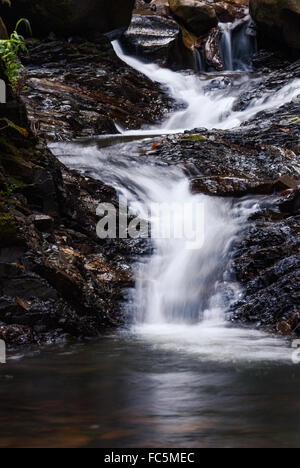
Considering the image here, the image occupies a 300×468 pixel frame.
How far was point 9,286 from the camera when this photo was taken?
5109 mm

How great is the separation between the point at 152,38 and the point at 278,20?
13.3 ft

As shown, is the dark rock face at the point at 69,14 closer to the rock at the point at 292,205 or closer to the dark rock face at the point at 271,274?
the rock at the point at 292,205

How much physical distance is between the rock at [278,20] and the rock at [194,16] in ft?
4.83

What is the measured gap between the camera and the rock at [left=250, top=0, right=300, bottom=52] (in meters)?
17.9

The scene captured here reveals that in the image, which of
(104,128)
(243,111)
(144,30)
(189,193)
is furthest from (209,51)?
(189,193)

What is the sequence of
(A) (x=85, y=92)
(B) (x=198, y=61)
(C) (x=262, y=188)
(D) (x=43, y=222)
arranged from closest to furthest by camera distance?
(D) (x=43, y=222), (C) (x=262, y=188), (A) (x=85, y=92), (B) (x=198, y=61)

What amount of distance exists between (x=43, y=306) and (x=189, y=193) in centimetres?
391

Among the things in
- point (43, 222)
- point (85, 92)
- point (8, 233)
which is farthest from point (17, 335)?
point (85, 92)

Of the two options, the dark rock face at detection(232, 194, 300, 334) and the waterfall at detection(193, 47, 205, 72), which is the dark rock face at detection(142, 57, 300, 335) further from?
the waterfall at detection(193, 47, 205, 72)

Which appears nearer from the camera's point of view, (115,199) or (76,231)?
(76,231)

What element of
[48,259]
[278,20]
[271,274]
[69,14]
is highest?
[278,20]

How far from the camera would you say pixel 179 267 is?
269 inches

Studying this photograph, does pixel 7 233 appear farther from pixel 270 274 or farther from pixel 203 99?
pixel 203 99

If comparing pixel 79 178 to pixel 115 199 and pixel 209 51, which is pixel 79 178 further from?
pixel 209 51
